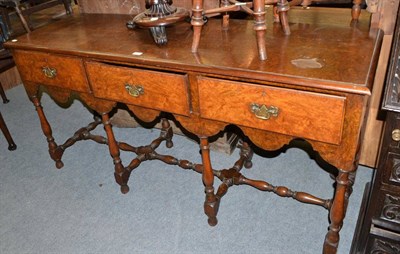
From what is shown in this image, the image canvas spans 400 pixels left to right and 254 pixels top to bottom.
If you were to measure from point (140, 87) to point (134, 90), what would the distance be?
41 mm

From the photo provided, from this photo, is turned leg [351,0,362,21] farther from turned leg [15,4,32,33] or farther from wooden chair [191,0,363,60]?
turned leg [15,4,32,33]

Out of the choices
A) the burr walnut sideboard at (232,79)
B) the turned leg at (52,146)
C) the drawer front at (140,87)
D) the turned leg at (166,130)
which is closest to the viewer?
the burr walnut sideboard at (232,79)

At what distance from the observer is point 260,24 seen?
1.31 meters

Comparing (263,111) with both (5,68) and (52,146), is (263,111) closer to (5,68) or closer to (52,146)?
(52,146)

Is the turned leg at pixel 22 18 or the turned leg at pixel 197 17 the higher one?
the turned leg at pixel 197 17

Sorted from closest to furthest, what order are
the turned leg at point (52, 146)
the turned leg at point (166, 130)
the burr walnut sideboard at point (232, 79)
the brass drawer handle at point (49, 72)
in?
1. the burr walnut sideboard at point (232, 79)
2. the brass drawer handle at point (49, 72)
3. the turned leg at point (52, 146)
4. the turned leg at point (166, 130)

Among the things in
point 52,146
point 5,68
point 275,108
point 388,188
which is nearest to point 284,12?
point 275,108

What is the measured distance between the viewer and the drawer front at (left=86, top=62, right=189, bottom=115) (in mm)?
1508

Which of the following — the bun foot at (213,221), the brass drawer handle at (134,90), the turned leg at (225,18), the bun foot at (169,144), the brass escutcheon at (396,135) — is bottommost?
the bun foot at (213,221)

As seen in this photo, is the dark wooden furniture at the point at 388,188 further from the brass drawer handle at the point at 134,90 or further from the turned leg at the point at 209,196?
the brass drawer handle at the point at 134,90

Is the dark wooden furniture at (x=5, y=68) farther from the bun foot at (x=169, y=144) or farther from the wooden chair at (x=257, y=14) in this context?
the wooden chair at (x=257, y=14)

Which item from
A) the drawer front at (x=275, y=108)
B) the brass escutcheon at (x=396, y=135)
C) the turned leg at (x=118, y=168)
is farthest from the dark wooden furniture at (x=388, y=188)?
the turned leg at (x=118, y=168)

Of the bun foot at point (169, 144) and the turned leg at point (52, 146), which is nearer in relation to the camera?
the turned leg at point (52, 146)

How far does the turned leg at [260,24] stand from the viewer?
1295mm
